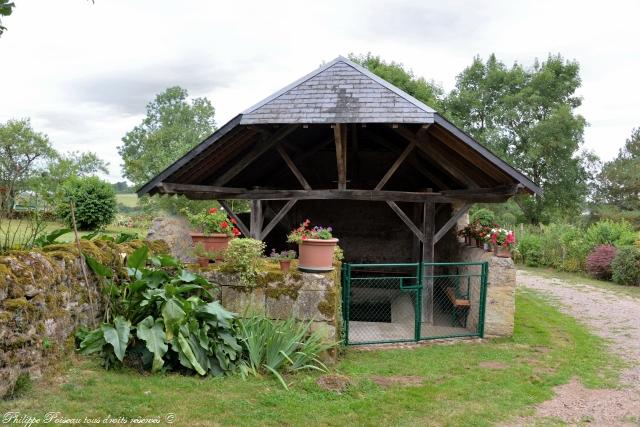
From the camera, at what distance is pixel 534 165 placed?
28062mm

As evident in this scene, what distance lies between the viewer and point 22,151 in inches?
1118

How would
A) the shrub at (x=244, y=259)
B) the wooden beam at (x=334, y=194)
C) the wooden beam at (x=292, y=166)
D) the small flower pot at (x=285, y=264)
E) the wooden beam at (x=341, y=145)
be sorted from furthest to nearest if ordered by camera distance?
the wooden beam at (x=292, y=166) → the wooden beam at (x=334, y=194) → the wooden beam at (x=341, y=145) → the small flower pot at (x=285, y=264) → the shrub at (x=244, y=259)

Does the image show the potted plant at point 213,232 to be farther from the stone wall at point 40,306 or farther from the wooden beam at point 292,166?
the wooden beam at point 292,166

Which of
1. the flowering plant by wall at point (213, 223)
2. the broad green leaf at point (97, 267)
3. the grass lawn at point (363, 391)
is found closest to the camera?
the grass lawn at point (363, 391)

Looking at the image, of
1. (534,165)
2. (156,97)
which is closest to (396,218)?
(534,165)

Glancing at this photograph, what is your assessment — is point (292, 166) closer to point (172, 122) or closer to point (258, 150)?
point (258, 150)

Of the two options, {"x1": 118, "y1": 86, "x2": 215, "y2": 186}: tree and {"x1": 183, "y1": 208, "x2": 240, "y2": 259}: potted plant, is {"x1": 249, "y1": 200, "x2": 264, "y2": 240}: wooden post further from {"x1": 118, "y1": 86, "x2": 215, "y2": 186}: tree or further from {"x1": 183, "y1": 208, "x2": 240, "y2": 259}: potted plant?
{"x1": 118, "y1": 86, "x2": 215, "y2": 186}: tree

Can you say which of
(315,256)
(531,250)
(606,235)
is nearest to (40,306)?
(315,256)

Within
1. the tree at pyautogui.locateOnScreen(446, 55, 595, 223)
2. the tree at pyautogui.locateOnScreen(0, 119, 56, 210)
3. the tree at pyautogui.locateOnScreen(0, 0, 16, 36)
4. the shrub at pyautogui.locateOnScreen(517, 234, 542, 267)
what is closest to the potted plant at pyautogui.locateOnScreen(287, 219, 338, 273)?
the tree at pyautogui.locateOnScreen(0, 0, 16, 36)

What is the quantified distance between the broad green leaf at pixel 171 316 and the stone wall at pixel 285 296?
4.14ft

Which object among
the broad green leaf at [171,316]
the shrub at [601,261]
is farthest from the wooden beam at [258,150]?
the shrub at [601,261]

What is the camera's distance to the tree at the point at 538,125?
2639 cm

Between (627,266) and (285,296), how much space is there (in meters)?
13.0

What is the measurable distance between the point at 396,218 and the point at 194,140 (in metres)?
21.1
